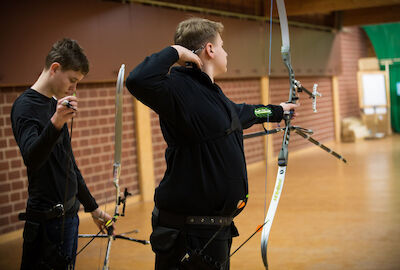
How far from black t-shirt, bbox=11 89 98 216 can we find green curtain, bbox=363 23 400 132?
29.8 ft

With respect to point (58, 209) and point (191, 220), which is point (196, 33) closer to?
point (191, 220)

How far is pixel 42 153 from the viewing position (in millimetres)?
1347

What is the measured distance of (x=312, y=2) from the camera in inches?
231

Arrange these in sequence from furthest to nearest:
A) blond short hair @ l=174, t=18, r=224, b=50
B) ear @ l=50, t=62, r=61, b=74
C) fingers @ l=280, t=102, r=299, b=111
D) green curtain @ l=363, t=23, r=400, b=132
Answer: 1. green curtain @ l=363, t=23, r=400, b=132
2. fingers @ l=280, t=102, r=299, b=111
3. ear @ l=50, t=62, r=61, b=74
4. blond short hair @ l=174, t=18, r=224, b=50

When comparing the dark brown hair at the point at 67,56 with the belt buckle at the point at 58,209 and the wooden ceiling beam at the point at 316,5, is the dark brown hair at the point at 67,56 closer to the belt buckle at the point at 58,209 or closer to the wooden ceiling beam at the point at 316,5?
the belt buckle at the point at 58,209

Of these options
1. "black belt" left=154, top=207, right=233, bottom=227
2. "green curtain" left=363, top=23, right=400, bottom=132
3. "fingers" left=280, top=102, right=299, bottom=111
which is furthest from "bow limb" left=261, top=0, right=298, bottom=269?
"green curtain" left=363, top=23, right=400, bottom=132

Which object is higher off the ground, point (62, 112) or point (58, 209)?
point (62, 112)

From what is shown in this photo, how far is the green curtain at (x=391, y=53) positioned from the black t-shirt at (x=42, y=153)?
9.08 m

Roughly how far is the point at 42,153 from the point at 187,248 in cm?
45

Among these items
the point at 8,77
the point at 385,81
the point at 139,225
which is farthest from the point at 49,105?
the point at 385,81

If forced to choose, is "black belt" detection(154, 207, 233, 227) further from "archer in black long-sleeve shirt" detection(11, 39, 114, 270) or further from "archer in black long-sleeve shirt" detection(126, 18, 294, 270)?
"archer in black long-sleeve shirt" detection(11, 39, 114, 270)

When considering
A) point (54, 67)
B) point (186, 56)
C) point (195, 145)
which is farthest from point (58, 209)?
point (186, 56)

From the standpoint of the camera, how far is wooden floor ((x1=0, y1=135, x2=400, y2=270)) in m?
3.04

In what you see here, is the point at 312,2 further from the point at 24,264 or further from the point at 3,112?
the point at 24,264
